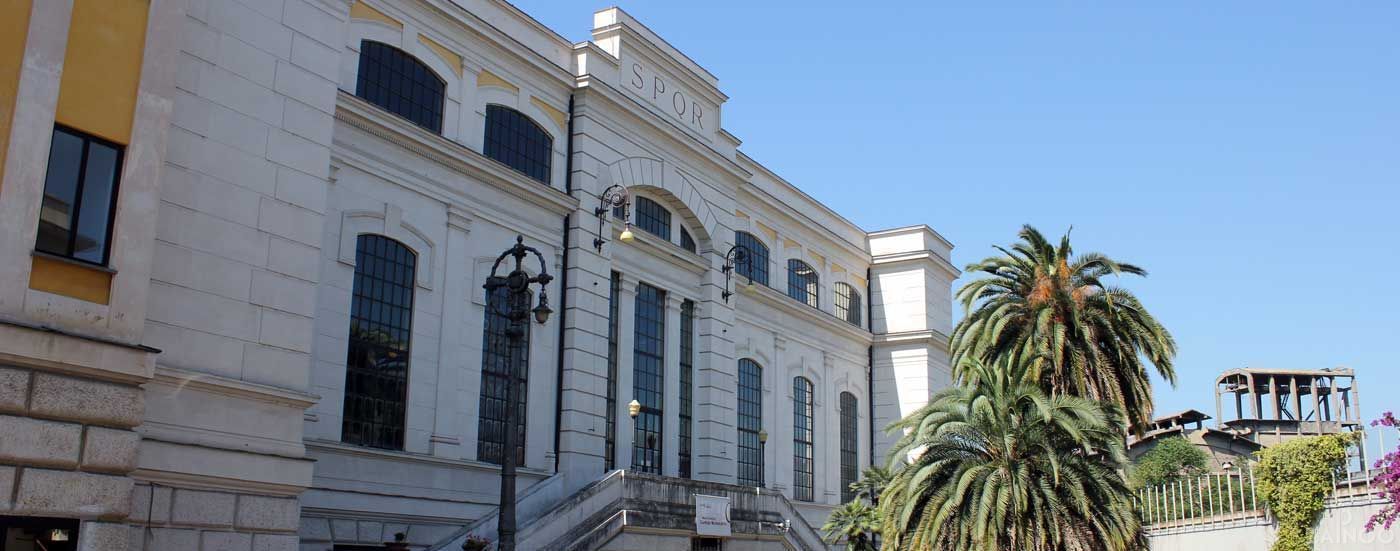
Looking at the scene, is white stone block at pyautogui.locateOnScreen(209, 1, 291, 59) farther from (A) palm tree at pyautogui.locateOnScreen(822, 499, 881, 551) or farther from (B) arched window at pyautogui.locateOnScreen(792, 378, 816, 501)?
(B) arched window at pyautogui.locateOnScreen(792, 378, 816, 501)

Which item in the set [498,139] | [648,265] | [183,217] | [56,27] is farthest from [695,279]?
[56,27]

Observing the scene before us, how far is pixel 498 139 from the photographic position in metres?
30.9

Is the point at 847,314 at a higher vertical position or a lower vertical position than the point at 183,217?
higher

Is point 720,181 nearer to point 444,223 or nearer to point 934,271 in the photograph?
point 444,223

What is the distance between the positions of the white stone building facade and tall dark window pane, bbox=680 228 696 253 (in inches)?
3.8

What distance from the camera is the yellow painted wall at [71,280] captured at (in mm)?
14398

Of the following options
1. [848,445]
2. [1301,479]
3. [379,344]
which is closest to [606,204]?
[379,344]

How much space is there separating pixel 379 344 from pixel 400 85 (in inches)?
244

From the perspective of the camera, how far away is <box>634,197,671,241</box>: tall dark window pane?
36.3 meters

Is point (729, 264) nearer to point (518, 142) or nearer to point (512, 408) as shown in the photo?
point (518, 142)

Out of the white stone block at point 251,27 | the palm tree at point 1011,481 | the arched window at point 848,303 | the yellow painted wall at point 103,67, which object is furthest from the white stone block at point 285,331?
the arched window at point 848,303

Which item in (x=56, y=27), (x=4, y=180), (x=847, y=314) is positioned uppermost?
(x=847, y=314)

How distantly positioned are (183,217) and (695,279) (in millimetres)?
22391


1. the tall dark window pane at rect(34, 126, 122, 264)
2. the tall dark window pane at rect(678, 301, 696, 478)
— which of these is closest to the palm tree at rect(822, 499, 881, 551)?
the tall dark window pane at rect(678, 301, 696, 478)
